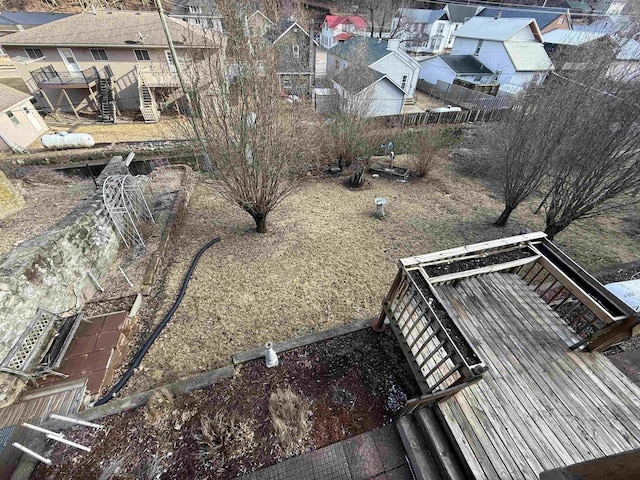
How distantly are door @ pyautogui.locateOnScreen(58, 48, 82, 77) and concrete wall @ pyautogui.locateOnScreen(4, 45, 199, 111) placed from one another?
160 mm

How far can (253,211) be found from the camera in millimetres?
6605

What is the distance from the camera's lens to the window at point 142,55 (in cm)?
1605

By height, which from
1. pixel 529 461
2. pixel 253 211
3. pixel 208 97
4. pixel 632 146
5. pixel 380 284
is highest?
pixel 208 97

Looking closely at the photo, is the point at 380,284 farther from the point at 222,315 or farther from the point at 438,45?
the point at 438,45

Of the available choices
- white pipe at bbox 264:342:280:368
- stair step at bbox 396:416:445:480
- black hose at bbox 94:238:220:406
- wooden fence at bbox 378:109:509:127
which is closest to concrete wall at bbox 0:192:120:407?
black hose at bbox 94:238:220:406

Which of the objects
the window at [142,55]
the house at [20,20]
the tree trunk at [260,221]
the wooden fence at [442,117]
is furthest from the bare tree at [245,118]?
the house at [20,20]

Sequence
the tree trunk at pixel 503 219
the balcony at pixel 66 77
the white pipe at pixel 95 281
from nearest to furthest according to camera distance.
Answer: the white pipe at pixel 95 281
the tree trunk at pixel 503 219
the balcony at pixel 66 77

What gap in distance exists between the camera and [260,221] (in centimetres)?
697

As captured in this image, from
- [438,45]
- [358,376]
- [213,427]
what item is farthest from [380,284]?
[438,45]

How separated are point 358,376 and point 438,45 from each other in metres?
46.9

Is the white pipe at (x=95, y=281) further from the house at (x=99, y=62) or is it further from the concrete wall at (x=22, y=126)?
the house at (x=99, y=62)

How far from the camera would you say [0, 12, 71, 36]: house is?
67.5 ft

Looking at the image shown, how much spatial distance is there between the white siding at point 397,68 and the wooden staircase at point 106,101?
1732cm

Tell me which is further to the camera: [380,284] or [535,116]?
[535,116]
